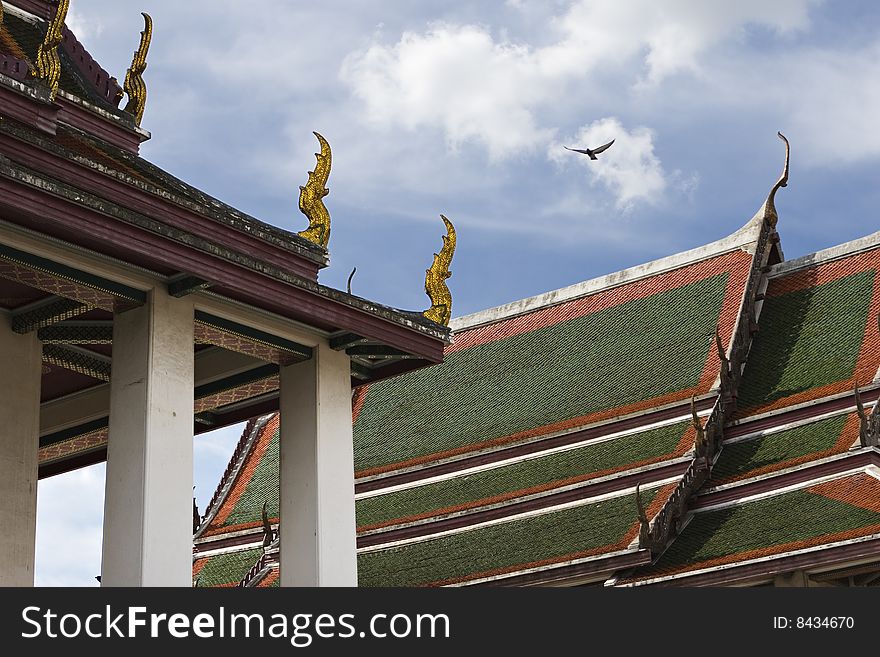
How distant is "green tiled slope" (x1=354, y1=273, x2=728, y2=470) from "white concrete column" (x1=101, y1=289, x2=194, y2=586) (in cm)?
1277

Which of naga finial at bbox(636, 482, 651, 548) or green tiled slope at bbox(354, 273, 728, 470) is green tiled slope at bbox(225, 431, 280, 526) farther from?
naga finial at bbox(636, 482, 651, 548)

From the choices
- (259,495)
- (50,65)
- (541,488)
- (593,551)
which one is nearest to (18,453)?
(50,65)

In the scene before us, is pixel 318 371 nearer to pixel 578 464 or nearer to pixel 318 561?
pixel 318 561

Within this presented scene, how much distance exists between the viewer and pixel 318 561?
9172mm

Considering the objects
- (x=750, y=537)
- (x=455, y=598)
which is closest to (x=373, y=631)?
(x=455, y=598)

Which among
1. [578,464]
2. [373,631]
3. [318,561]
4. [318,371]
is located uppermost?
[578,464]

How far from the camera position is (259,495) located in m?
23.0

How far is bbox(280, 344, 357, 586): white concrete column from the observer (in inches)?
364

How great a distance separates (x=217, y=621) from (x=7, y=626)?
0.86 meters

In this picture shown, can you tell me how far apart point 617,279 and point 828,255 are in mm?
3390

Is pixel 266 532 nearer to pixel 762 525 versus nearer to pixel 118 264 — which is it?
pixel 762 525

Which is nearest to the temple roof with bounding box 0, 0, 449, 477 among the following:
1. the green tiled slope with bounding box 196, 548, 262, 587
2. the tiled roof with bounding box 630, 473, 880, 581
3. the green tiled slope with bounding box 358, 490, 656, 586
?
the tiled roof with bounding box 630, 473, 880, 581

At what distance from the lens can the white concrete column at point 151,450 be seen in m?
8.23

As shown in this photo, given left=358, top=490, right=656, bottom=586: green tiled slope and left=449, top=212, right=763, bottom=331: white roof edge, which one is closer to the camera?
left=358, top=490, right=656, bottom=586: green tiled slope
